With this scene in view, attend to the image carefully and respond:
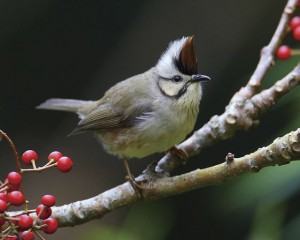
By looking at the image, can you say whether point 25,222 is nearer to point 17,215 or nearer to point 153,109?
point 17,215

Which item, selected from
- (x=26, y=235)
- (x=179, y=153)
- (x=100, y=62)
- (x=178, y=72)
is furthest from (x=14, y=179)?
(x=100, y=62)

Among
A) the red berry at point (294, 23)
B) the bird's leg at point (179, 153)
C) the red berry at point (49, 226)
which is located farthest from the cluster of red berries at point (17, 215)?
the red berry at point (294, 23)

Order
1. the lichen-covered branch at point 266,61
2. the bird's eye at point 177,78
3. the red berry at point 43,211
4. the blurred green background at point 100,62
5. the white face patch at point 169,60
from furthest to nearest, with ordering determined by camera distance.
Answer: the blurred green background at point 100,62 < the bird's eye at point 177,78 < the white face patch at point 169,60 < the lichen-covered branch at point 266,61 < the red berry at point 43,211

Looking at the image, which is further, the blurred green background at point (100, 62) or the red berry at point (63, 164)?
the blurred green background at point (100, 62)

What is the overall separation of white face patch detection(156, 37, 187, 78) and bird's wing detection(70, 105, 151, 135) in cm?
22

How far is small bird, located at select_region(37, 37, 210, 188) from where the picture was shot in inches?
122

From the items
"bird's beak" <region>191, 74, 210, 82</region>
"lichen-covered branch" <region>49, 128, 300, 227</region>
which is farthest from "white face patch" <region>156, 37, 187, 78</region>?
"lichen-covered branch" <region>49, 128, 300, 227</region>

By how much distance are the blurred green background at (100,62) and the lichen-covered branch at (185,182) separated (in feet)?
7.46

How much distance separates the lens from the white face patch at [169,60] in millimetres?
3085

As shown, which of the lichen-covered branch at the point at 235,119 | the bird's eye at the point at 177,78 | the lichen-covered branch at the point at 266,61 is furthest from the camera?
the bird's eye at the point at 177,78

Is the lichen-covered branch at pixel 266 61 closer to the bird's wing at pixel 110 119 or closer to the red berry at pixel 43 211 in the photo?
the bird's wing at pixel 110 119

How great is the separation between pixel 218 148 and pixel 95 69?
135cm

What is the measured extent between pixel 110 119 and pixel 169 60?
494mm

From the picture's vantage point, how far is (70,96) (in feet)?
17.3
